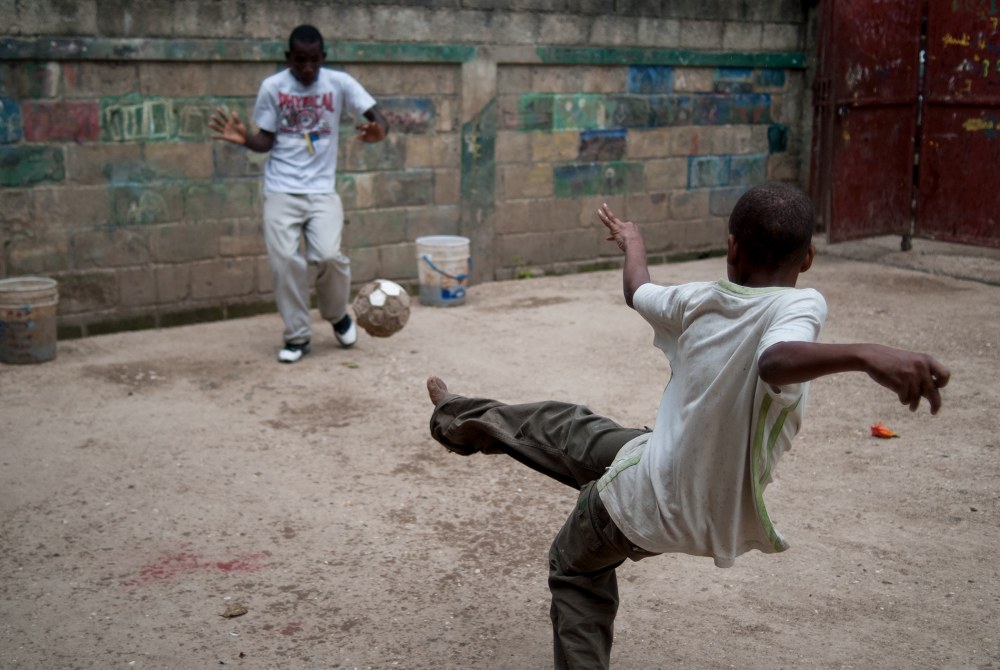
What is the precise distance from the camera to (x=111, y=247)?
7496 millimetres

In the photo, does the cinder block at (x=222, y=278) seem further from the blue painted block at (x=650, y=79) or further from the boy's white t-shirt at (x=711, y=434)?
the boy's white t-shirt at (x=711, y=434)

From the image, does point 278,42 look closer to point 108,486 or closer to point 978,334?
point 108,486

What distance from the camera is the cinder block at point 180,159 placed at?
24.8 feet

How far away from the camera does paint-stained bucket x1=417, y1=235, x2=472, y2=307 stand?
825cm

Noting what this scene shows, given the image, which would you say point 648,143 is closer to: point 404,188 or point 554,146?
point 554,146

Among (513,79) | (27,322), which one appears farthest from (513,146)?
(27,322)

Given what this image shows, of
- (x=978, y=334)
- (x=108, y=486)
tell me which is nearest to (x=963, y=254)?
(x=978, y=334)

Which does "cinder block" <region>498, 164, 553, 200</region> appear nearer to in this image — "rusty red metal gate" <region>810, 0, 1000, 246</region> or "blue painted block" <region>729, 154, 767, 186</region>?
"blue painted block" <region>729, 154, 767, 186</region>

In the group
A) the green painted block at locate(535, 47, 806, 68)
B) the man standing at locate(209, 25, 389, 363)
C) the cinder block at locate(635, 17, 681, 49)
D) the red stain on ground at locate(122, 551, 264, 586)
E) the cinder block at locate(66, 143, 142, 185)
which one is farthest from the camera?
the cinder block at locate(635, 17, 681, 49)

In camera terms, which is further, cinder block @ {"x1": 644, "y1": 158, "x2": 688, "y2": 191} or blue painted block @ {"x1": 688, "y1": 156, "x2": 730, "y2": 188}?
blue painted block @ {"x1": 688, "y1": 156, "x2": 730, "y2": 188}

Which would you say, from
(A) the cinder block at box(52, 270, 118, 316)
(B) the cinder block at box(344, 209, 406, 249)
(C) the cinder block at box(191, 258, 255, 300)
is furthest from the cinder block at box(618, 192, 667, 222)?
(A) the cinder block at box(52, 270, 118, 316)

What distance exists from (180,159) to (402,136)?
5.67ft

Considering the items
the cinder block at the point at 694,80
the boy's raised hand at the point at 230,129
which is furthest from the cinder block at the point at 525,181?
the boy's raised hand at the point at 230,129

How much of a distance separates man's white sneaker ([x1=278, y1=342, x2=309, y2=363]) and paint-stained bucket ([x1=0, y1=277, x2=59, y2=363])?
137 cm
